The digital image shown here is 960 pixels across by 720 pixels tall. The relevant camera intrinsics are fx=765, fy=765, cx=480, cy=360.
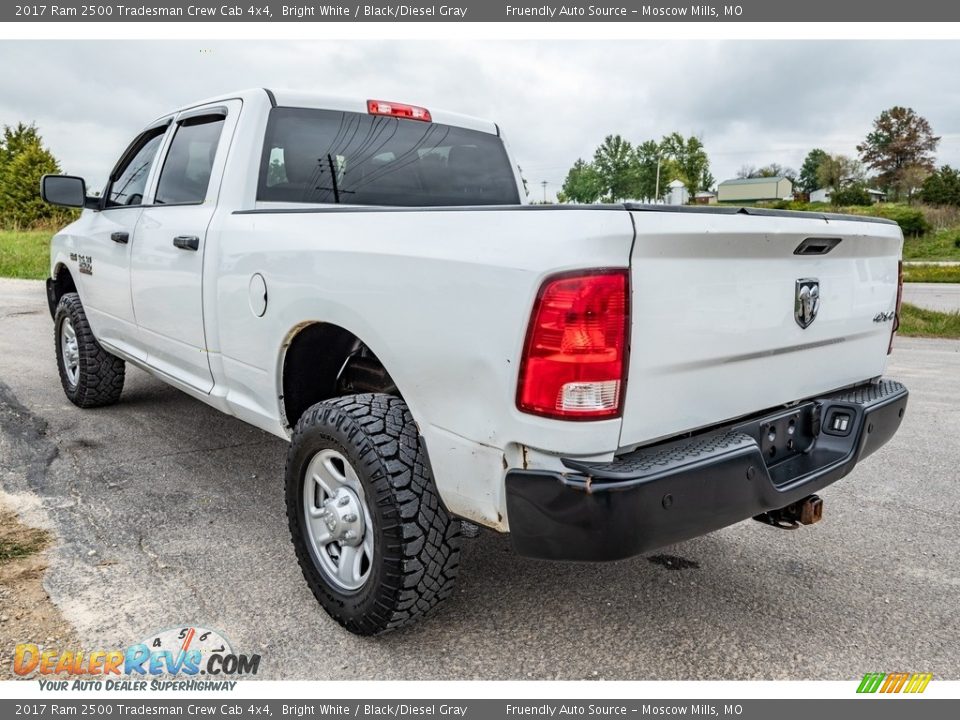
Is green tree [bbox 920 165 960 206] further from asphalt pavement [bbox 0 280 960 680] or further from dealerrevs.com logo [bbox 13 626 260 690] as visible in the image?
dealerrevs.com logo [bbox 13 626 260 690]

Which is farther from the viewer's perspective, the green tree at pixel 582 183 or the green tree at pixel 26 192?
the green tree at pixel 26 192

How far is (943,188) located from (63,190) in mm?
49273

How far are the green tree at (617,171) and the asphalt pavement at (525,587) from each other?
7.05m

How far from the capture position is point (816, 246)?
263 cm

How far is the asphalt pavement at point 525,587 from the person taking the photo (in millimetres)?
2572

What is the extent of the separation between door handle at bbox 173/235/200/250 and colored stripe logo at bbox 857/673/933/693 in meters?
3.16

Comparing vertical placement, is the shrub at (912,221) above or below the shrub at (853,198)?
below

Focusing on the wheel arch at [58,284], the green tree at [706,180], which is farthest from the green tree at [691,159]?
the wheel arch at [58,284]

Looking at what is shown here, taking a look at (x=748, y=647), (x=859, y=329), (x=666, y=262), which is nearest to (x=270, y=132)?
(x=666, y=262)

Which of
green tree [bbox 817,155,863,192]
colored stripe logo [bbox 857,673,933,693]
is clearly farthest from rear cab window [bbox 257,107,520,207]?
green tree [bbox 817,155,863,192]

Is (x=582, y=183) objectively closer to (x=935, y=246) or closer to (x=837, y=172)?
(x=935, y=246)

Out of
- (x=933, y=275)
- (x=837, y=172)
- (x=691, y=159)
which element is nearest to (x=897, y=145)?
(x=837, y=172)

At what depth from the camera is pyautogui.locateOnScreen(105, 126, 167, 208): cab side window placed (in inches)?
180

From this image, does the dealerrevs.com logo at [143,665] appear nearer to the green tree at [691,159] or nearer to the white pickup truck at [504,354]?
the white pickup truck at [504,354]
